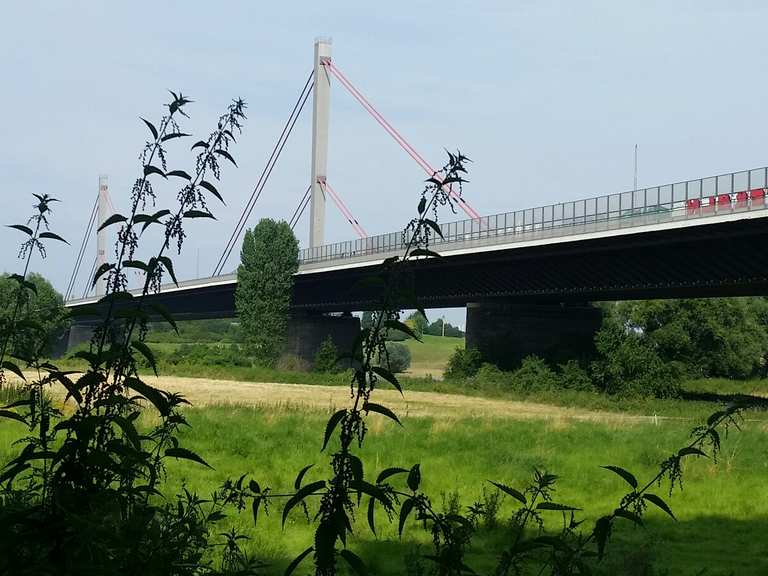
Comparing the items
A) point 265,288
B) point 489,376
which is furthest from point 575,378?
point 265,288

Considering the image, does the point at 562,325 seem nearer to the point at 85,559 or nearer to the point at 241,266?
the point at 241,266

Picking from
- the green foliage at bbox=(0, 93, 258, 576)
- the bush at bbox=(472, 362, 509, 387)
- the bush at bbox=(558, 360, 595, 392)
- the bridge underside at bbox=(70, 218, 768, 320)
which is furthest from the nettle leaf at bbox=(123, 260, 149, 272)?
the bush at bbox=(472, 362, 509, 387)

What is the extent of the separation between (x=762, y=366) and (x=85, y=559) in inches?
3823

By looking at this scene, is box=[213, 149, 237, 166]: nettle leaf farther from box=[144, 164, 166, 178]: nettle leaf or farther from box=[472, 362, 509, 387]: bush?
box=[472, 362, 509, 387]: bush

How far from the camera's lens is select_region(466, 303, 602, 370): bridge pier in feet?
238

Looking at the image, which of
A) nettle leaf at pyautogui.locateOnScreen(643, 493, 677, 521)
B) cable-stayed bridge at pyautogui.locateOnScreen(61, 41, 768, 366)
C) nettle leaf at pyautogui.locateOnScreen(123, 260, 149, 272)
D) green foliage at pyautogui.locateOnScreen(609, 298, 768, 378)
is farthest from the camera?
green foliage at pyautogui.locateOnScreen(609, 298, 768, 378)

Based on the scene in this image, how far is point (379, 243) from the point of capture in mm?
77750

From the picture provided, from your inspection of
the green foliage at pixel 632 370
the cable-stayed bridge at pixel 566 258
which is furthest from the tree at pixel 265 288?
the green foliage at pixel 632 370

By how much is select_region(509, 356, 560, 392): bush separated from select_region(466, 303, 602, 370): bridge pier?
10.7 feet

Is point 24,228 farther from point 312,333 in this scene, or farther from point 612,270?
point 312,333

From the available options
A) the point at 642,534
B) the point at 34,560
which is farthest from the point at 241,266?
the point at 34,560

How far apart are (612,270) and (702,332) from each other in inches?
1082

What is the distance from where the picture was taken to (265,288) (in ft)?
288

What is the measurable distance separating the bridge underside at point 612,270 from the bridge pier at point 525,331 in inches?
31.7
